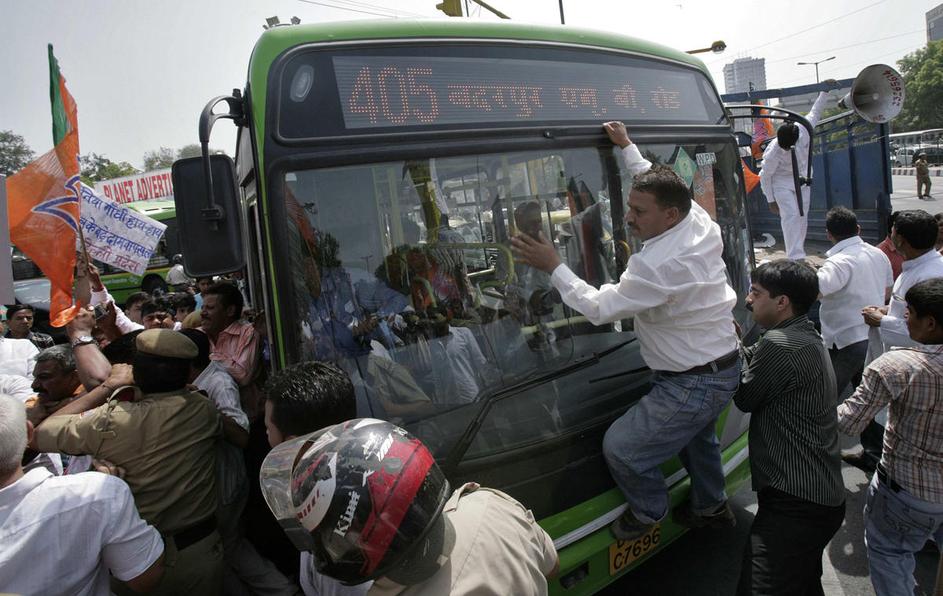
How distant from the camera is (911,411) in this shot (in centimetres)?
236

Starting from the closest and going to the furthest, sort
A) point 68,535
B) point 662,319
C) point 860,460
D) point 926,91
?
1. point 68,535
2. point 662,319
3. point 860,460
4. point 926,91

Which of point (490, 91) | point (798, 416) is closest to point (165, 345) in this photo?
point (490, 91)

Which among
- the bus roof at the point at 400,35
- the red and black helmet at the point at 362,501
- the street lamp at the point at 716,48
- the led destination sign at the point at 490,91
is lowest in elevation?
the red and black helmet at the point at 362,501

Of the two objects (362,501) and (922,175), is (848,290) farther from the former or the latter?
(922,175)

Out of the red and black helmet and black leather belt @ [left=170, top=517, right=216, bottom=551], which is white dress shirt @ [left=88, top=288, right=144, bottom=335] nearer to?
black leather belt @ [left=170, top=517, right=216, bottom=551]

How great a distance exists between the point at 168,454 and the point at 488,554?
1.52 metres

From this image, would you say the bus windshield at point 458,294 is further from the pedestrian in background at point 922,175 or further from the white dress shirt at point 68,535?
the pedestrian in background at point 922,175

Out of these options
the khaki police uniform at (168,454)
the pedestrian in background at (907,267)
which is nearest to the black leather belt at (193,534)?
the khaki police uniform at (168,454)

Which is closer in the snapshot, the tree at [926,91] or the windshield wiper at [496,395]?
the windshield wiper at [496,395]

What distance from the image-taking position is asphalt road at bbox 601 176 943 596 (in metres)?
3.04

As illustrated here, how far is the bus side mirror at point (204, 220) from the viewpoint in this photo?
2.38m

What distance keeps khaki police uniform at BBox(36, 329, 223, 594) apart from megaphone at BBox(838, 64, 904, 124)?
7.48m

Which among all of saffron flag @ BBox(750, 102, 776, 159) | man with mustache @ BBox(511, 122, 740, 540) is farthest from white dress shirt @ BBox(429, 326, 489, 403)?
saffron flag @ BBox(750, 102, 776, 159)

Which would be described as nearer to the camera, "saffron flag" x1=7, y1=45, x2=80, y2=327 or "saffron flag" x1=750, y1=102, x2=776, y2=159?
"saffron flag" x1=7, y1=45, x2=80, y2=327
